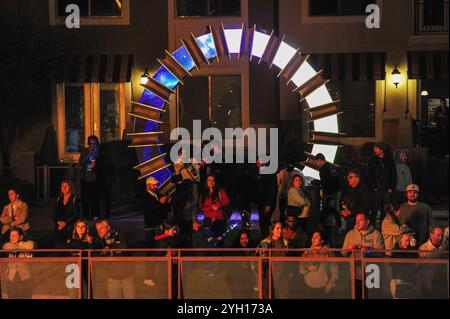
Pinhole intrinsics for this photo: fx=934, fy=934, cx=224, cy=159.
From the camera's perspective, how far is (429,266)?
38.5 ft

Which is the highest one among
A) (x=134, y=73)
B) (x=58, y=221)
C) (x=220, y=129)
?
(x=134, y=73)

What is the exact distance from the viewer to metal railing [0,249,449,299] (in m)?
12.0

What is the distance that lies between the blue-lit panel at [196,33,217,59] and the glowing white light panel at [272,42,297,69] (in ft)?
4.16

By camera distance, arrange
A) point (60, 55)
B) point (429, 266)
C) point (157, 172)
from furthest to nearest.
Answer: point (60, 55)
point (157, 172)
point (429, 266)

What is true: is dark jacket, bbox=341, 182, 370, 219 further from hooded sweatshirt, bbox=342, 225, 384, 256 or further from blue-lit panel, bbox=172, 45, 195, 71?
blue-lit panel, bbox=172, 45, 195, 71

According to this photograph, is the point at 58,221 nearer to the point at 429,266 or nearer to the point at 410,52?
the point at 429,266

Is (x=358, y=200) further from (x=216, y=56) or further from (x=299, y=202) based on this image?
(x=216, y=56)

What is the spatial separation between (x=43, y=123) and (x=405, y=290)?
1464cm

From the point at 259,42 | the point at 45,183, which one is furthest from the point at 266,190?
the point at 45,183

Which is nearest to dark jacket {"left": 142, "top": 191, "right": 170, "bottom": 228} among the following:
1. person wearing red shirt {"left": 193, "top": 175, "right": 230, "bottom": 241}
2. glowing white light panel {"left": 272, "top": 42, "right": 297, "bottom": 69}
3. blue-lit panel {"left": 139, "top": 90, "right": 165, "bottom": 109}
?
person wearing red shirt {"left": 193, "top": 175, "right": 230, "bottom": 241}

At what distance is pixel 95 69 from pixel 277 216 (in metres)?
8.63

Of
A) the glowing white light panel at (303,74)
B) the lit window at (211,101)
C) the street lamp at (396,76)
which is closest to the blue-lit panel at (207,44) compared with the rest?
the glowing white light panel at (303,74)
